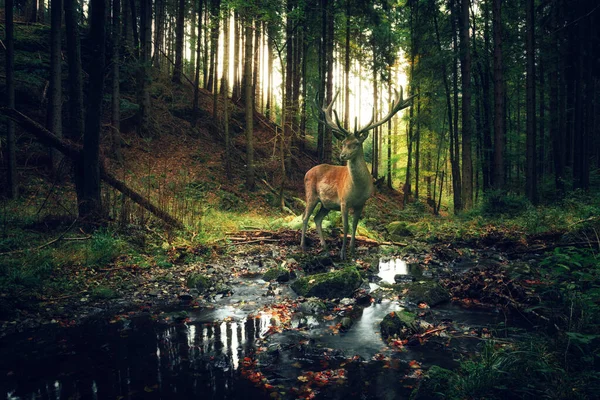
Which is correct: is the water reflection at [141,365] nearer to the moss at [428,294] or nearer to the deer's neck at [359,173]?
the moss at [428,294]

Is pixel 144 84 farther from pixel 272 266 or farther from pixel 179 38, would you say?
pixel 272 266

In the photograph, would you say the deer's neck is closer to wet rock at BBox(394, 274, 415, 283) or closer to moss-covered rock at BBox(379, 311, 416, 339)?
wet rock at BBox(394, 274, 415, 283)

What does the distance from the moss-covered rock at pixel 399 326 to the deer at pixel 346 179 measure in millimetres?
3543

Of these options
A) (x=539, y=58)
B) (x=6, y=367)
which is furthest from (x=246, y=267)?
(x=539, y=58)

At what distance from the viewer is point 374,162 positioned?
26734 mm

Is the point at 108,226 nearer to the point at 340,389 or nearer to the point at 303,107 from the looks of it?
the point at 340,389

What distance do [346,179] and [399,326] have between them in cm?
447

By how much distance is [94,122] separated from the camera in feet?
25.1

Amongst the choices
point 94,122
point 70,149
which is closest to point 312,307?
point 94,122

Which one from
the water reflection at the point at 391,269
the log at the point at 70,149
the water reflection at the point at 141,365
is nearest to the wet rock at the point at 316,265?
the water reflection at the point at 391,269

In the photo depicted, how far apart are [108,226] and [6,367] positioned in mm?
4686

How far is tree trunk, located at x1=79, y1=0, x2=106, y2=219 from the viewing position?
7566mm

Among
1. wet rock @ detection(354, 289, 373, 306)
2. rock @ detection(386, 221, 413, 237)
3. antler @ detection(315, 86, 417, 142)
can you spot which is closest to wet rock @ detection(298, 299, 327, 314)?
wet rock @ detection(354, 289, 373, 306)

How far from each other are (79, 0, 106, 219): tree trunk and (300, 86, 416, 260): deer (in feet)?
16.1
